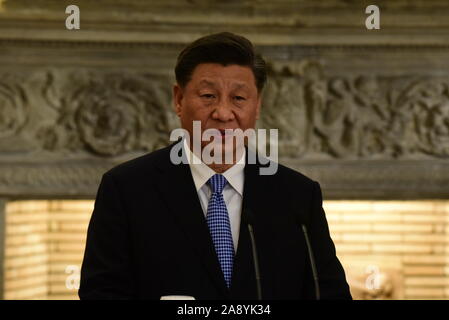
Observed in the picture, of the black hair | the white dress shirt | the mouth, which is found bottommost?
the white dress shirt

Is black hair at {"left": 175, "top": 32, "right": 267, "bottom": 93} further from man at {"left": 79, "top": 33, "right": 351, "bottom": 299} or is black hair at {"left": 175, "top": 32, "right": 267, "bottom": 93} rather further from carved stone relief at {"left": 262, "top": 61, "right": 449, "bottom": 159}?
carved stone relief at {"left": 262, "top": 61, "right": 449, "bottom": 159}

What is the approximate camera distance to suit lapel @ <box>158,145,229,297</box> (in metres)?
1.87

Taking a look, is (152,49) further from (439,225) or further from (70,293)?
(439,225)

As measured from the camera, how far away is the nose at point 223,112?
75.4 inches

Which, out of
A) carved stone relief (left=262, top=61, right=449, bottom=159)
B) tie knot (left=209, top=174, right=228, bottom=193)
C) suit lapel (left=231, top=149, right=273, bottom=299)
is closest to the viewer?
suit lapel (left=231, top=149, right=273, bottom=299)

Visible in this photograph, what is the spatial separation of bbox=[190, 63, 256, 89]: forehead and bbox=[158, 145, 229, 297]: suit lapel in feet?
0.77

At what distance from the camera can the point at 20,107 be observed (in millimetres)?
5684

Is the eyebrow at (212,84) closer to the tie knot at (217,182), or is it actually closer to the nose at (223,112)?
the nose at (223,112)

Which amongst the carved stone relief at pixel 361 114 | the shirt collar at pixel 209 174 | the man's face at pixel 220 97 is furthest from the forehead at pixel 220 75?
the carved stone relief at pixel 361 114

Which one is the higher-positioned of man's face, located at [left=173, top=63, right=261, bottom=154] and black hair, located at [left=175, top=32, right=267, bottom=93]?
black hair, located at [left=175, top=32, right=267, bottom=93]

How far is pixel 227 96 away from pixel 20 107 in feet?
13.1

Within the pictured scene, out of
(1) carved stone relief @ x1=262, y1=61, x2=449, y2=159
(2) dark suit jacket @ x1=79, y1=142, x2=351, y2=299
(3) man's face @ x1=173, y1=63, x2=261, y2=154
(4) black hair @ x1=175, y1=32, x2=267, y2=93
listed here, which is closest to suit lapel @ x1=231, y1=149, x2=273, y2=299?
(2) dark suit jacket @ x1=79, y1=142, x2=351, y2=299

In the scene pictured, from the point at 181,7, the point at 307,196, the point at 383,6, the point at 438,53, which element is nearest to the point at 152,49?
the point at 181,7

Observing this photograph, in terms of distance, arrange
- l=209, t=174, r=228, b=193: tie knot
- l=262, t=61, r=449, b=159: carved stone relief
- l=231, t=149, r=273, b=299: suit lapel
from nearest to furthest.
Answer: l=231, t=149, r=273, b=299: suit lapel → l=209, t=174, r=228, b=193: tie knot → l=262, t=61, r=449, b=159: carved stone relief
